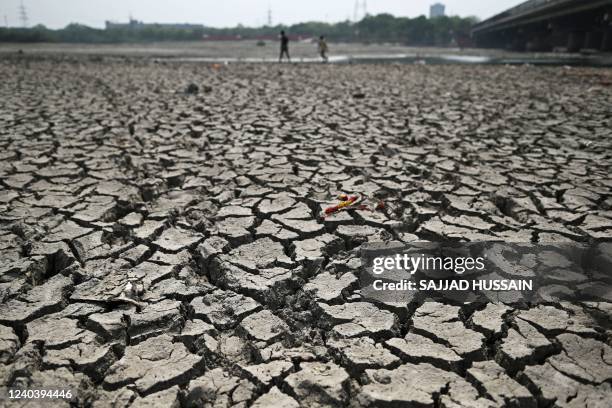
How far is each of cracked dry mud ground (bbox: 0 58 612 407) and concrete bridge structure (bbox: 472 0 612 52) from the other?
1959 cm

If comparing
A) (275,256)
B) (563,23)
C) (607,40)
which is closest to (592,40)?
(563,23)

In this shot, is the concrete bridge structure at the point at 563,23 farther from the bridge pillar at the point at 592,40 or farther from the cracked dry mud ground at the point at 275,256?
the cracked dry mud ground at the point at 275,256

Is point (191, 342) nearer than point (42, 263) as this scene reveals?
Yes

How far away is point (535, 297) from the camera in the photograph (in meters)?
1.86

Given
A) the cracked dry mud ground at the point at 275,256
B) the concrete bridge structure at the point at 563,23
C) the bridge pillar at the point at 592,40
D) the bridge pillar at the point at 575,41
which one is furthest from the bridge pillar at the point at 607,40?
the cracked dry mud ground at the point at 275,256

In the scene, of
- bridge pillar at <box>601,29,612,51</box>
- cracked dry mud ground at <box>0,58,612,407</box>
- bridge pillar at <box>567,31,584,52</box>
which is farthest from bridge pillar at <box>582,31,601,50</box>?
cracked dry mud ground at <box>0,58,612,407</box>

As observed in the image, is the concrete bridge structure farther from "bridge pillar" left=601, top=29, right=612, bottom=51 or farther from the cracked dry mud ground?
the cracked dry mud ground

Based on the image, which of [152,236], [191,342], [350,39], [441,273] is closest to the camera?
[191,342]

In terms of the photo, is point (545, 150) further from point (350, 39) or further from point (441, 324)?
point (350, 39)

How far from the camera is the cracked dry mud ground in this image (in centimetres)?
143

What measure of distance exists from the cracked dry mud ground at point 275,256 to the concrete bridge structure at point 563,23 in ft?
64.3

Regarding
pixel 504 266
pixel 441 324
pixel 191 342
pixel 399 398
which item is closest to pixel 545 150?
pixel 504 266

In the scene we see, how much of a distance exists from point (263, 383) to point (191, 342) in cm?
38

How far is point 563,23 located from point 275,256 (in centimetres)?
3210
